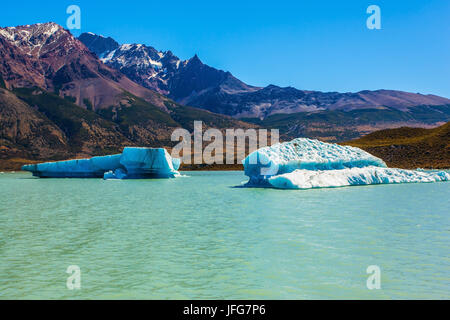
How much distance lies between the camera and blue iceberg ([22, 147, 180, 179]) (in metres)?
41.9

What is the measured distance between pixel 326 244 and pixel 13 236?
841cm

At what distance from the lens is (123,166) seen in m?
44.7

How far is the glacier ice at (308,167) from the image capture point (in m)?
26.4

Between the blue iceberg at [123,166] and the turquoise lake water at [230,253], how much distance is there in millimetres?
26095

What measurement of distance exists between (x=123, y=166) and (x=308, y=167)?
2407 cm

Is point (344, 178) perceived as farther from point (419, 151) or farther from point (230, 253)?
point (419, 151)

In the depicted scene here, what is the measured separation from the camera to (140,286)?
21.6 feet
